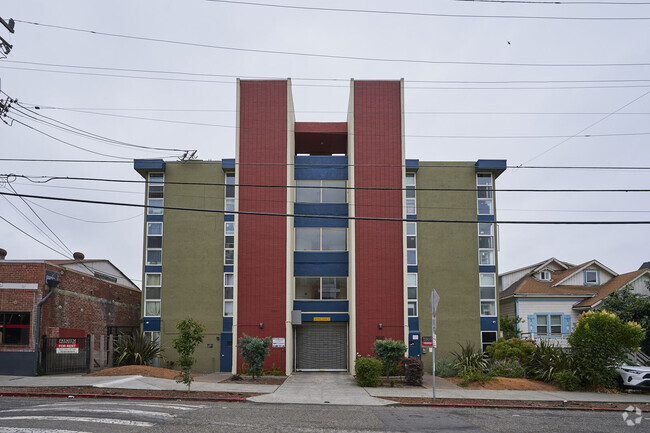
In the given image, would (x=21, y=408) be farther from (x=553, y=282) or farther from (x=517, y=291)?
(x=553, y=282)

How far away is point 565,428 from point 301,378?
14.2 metres

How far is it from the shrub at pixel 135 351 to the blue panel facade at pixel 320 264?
7769 mm

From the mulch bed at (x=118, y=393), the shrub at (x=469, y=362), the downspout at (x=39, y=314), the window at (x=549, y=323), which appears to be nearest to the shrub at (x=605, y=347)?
the shrub at (x=469, y=362)

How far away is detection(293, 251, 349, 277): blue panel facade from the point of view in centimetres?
2894

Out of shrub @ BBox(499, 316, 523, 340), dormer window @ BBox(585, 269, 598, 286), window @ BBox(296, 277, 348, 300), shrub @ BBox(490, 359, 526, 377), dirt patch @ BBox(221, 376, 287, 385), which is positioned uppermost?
dormer window @ BBox(585, 269, 598, 286)

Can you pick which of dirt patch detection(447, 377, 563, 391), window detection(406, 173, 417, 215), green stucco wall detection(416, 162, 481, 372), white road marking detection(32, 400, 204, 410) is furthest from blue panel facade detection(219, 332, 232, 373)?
white road marking detection(32, 400, 204, 410)

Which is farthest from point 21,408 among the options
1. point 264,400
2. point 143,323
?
point 143,323

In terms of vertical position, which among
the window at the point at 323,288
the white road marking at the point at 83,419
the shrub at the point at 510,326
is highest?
the window at the point at 323,288

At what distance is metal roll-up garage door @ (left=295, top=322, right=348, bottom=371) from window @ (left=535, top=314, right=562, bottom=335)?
41.9 ft

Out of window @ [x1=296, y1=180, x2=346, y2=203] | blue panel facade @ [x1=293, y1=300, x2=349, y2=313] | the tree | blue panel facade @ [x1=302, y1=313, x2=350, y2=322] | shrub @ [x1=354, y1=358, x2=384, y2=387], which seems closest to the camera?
shrub @ [x1=354, y1=358, x2=384, y2=387]

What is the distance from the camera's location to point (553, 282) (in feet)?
117

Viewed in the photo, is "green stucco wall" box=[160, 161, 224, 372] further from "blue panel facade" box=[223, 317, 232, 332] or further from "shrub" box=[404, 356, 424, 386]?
"shrub" box=[404, 356, 424, 386]

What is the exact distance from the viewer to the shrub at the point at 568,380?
2061 centimetres

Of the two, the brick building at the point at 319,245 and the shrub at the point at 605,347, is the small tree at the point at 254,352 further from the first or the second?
the shrub at the point at 605,347
